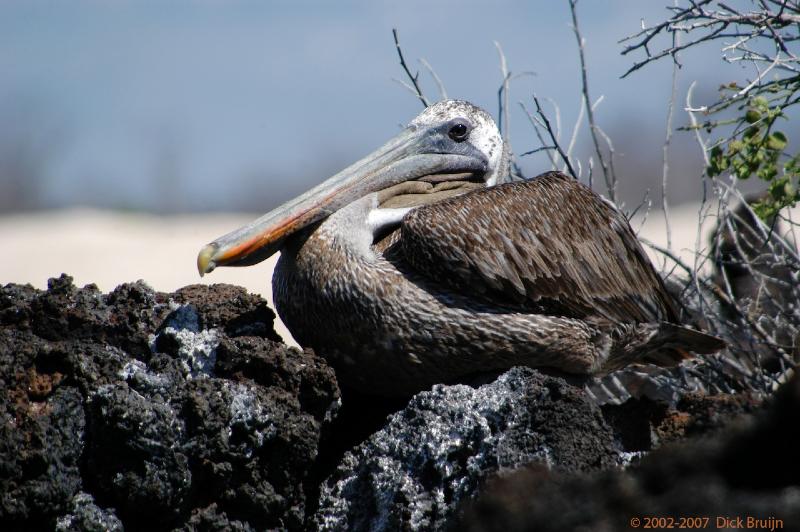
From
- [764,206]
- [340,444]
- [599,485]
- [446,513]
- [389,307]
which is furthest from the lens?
[764,206]

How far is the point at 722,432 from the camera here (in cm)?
295

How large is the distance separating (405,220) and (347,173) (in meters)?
0.66

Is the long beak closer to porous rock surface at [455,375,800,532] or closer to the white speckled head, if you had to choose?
the white speckled head

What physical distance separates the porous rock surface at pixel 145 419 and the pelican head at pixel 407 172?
478mm

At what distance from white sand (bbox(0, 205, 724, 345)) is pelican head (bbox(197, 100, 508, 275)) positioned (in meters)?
7.21

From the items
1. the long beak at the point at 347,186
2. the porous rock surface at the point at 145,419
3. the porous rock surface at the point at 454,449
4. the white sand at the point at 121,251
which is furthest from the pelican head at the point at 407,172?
the white sand at the point at 121,251

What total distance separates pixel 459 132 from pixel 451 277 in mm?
1183

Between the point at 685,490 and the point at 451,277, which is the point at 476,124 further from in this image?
the point at 685,490

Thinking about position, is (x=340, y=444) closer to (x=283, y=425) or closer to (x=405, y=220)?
(x=283, y=425)

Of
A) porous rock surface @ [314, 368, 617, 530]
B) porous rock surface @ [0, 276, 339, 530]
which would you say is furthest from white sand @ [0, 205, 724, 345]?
porous rock surface @ [314, 368, 617, 530]

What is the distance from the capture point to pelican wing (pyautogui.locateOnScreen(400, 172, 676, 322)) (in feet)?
14.6

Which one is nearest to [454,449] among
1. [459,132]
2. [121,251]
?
[459,132]

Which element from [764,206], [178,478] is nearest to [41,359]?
[178,478]

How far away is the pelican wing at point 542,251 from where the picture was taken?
4.44m
